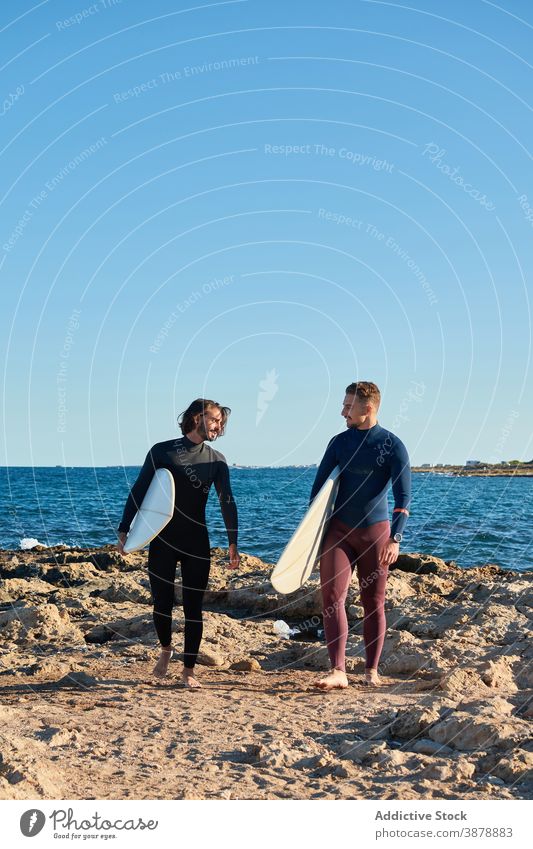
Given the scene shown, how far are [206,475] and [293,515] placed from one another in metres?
28.9

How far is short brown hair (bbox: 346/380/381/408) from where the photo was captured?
6.74m

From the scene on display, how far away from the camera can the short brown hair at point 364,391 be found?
6738mm

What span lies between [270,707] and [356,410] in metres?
2.31

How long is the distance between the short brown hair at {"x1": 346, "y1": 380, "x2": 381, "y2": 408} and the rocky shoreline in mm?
2239

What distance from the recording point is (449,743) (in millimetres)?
5082

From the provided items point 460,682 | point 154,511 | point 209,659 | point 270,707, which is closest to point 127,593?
point 209,659

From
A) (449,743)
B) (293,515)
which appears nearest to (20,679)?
(449,743)

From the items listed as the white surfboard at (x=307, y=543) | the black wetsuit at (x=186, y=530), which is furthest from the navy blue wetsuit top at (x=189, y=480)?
the white surfboard at (x=307, y=543)

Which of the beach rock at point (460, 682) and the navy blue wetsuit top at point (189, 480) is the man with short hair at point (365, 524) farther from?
the navy blue wetsuit top at point (189, 480)

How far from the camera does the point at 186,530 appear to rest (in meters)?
6.95

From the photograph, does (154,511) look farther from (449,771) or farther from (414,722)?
(449,771)

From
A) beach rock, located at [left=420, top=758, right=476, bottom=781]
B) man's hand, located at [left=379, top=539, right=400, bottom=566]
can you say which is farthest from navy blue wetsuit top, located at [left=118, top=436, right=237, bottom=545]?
beach rock, located at [left=420, top=758, right=476, bottom=781]

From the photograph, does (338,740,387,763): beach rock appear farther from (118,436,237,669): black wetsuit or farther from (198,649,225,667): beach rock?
(198,649,225,667): beach rock

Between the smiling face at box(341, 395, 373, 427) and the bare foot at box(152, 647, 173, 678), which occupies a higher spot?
the smiling face at box(341, 395, 373, 427)
